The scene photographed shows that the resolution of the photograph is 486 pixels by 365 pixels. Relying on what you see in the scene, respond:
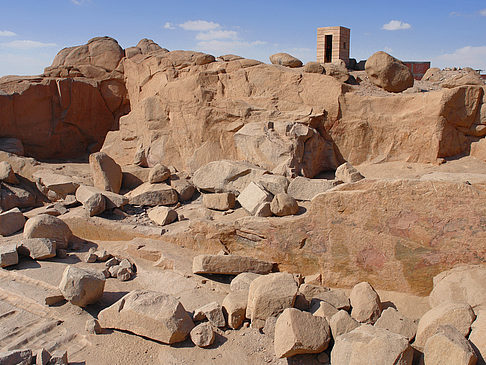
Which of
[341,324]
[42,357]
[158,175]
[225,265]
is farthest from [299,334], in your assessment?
[158,175]

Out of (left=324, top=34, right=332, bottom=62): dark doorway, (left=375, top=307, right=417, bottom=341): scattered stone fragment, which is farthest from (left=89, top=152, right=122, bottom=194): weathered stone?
(left=324, top=34, right=332, bottom=62): dark doorway

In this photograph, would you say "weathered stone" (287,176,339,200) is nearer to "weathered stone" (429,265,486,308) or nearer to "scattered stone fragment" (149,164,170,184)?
"weathered stone" (429,265,486,308)

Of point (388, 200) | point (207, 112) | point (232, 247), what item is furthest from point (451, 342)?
point (207, 112)

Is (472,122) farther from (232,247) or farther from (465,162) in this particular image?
(232,247)

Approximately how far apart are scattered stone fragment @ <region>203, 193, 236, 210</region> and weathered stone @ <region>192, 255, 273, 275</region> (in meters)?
1.14

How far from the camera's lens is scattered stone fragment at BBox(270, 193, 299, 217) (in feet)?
12.3

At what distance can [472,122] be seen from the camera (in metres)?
5.44

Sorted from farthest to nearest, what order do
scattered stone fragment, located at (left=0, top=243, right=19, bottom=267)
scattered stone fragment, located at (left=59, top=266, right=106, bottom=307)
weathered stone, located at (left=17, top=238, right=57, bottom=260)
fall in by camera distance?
weathered stone, located at (left=17, top=238, right=57, bottom=260), scattered stone fragment, located at (left=0, top=243, right=19, bottom=267), scattered stone fragment, located at (left=59, top=266, right=106, bottom=307)

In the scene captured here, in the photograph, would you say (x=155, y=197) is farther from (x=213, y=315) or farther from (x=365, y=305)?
(x=365, y=305)

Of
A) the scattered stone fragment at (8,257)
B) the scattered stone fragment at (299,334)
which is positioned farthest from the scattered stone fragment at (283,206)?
the scattered stone fragment at (8,257)

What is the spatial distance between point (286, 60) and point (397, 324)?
4890mm

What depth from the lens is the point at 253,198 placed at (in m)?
4.25

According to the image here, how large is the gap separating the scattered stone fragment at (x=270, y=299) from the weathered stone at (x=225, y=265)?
624 mm

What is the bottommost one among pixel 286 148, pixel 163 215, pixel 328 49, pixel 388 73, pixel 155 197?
pixel 163 215
